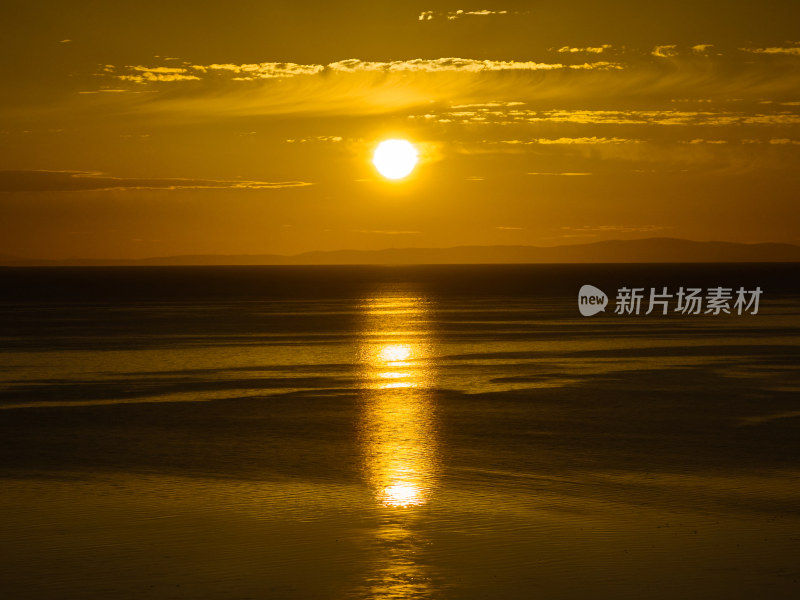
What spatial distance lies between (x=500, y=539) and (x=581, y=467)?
541 cm

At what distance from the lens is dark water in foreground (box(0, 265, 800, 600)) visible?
13.2 metres

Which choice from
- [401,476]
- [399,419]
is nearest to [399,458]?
[401,476]

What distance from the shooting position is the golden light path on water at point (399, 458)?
513 inches

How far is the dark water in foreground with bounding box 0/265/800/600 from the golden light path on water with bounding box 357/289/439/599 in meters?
0.06

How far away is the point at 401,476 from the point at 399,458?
1.81 meters

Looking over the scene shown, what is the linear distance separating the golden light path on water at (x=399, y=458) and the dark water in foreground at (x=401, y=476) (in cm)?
6

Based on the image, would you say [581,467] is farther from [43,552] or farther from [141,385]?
[141,385]

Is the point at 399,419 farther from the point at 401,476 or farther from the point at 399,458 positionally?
the point at 401,476

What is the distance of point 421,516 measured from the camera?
15.8 metres

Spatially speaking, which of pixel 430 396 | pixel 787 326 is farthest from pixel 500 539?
pixel 787 326

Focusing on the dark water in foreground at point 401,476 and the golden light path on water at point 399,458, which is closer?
the golden light path on water at point 399,458

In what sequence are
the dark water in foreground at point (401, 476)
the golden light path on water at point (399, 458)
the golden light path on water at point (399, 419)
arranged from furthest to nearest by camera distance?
1. the golden light path on water at point (399, 419)
2. the dark water in foreground at point (401, 476)
3. the golden light path on water at point (399, 458)

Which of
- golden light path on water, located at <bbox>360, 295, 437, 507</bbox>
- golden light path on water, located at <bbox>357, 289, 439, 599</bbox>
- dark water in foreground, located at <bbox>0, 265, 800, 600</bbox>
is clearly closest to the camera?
golden light path on water, located at <bbox>357, 289, 439, 599</bbox>

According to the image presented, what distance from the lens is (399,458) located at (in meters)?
20.7
